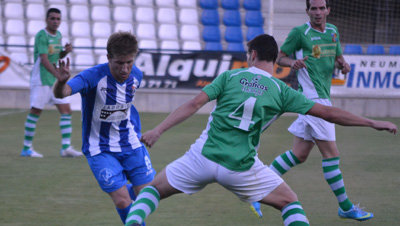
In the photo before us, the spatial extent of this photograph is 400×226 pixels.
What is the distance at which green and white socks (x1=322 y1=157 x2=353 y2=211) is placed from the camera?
15.6 feet

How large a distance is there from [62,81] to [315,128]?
2440 millimetres

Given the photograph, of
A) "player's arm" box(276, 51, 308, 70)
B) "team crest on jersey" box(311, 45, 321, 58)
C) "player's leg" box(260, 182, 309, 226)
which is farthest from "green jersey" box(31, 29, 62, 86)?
"player's leg" box(260, 182, 309, 226)

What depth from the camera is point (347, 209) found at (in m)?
4.75

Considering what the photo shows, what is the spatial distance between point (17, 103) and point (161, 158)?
6.76 meters

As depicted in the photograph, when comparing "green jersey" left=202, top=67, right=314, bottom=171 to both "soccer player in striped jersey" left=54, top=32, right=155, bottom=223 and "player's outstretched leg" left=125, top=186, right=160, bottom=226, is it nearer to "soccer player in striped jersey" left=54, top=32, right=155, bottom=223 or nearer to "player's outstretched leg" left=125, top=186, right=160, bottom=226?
"player's outstretched leg" left=125, top=186, right=160, bottom=226

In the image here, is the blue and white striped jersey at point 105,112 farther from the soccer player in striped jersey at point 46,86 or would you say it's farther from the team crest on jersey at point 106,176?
the soccer player in striped jersey at point 46,86

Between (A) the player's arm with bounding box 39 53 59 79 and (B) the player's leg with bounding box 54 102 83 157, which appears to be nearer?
(A) the player's arm with bounding box 39 53 59 79

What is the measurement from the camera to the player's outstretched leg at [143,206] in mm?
3164

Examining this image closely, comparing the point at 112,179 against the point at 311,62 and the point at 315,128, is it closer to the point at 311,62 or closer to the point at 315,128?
the point at 315,128

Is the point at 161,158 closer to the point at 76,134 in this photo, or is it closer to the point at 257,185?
the point at 76,134

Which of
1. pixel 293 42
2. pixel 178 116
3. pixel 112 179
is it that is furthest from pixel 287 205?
pixel 293 42

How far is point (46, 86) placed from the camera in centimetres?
786

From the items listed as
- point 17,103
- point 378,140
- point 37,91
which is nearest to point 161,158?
point 37,91

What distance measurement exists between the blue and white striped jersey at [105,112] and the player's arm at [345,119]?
1.38m
